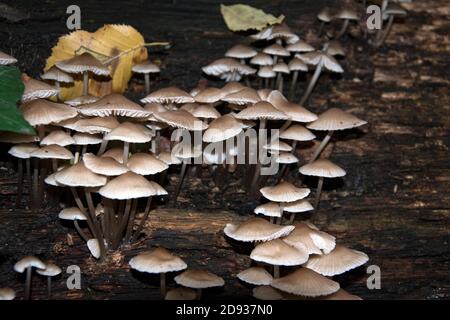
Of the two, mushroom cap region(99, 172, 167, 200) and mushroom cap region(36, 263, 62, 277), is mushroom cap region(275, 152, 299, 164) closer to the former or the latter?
mushroom cap region(99, 172, 167, 200)

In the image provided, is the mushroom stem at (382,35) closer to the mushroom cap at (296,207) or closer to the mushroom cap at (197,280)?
the mushroom cap at (296,207)

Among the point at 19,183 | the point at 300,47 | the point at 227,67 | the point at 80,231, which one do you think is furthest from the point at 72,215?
the point at 300,47

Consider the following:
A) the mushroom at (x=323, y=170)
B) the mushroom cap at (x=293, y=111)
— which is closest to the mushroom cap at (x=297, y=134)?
the mushroom cap at (x=293, y=111)

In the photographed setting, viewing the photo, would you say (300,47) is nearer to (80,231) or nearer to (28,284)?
(80,231)

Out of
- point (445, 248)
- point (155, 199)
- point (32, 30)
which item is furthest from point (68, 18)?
point (445, 248)

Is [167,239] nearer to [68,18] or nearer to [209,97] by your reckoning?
[209,97]
